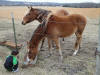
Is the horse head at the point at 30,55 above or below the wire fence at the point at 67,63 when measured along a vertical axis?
above

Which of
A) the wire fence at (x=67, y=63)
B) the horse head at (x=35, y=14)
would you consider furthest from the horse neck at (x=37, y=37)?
the wire fence at (x=67, y=63)

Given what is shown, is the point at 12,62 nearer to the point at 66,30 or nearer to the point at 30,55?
the point at 30,55

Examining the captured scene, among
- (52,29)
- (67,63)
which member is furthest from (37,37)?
(67,63)

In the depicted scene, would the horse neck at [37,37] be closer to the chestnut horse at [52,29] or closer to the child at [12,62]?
the chestnut horse at [52,29]

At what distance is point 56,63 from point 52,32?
68 centimetres

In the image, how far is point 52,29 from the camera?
3.16 m

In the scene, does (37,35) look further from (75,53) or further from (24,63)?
(75,53)

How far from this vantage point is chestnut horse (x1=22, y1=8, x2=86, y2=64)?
3055mm

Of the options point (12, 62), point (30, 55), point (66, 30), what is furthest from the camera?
point (66, 30)

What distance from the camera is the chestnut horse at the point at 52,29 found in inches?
120

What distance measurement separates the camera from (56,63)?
10.6ft

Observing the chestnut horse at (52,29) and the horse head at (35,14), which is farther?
the horse head at (35,14)

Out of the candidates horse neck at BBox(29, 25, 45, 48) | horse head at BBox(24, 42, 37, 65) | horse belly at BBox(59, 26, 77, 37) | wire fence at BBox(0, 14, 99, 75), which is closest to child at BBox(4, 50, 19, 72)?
wire fence at BBox(0, 14, 99, 75)

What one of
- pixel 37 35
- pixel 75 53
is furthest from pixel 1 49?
pixel 75 53
